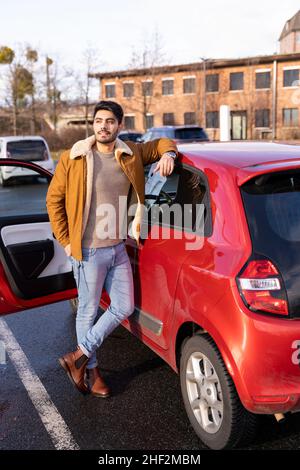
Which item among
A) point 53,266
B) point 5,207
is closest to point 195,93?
point 5,207

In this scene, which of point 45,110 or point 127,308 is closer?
point 127,308

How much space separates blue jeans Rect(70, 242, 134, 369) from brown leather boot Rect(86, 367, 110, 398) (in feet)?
0.52

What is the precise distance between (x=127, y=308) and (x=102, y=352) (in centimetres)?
94

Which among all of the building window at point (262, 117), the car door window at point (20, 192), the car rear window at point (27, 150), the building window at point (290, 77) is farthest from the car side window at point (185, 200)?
the building window at point (290, 77)

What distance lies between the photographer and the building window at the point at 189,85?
4441 cm

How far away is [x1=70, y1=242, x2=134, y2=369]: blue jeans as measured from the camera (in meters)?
3.11

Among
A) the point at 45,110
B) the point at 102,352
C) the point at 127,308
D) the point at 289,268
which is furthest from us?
the point at 45,110

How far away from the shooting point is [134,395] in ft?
10.7

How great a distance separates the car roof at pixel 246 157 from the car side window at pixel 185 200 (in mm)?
106

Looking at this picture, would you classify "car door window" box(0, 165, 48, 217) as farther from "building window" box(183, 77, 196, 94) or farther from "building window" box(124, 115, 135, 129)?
"building window" box(124, 115, 135, 129)

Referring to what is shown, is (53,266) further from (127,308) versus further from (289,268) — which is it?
(289,268)

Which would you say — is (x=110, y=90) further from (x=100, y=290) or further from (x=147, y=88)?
(x=100, y=290)

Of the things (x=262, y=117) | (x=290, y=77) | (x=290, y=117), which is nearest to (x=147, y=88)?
(x=262, y=117)

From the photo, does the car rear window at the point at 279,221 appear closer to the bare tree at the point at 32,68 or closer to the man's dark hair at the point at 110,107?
the man's dark hair at the point at 110,107
